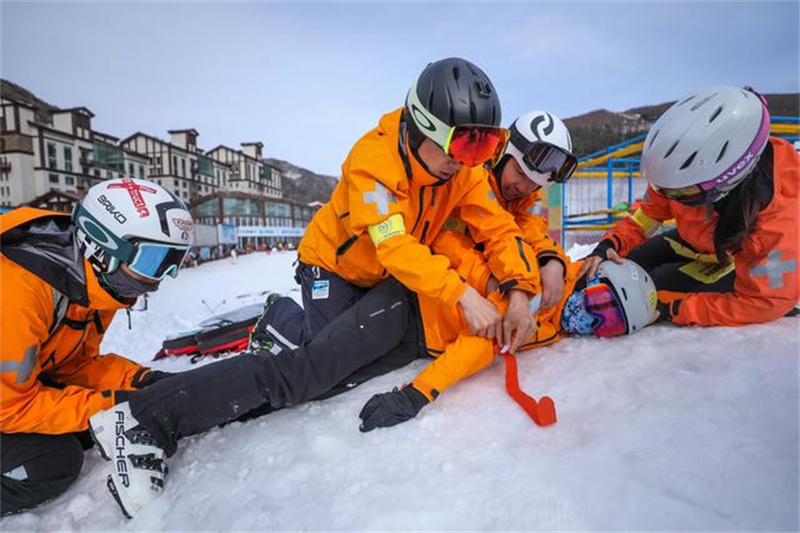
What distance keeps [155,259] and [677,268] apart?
9.97ft

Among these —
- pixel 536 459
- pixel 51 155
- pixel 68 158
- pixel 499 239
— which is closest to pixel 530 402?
pixel 536 459

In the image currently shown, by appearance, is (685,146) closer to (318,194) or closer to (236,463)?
(236,463)

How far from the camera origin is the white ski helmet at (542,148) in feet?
8.34

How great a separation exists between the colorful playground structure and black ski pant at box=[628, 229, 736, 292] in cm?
688

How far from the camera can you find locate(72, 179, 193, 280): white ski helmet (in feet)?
5.66

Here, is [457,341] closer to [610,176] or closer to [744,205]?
[744,205]

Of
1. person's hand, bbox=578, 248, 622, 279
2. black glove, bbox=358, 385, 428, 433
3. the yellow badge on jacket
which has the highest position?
the yellow badge on jacket

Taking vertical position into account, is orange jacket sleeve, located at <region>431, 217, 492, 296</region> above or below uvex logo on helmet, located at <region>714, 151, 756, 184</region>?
below

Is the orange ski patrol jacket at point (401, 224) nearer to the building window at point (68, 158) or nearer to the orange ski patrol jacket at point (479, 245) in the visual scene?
the orange ski patrol jacket at point (479, 245)

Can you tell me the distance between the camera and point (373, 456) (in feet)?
4.73

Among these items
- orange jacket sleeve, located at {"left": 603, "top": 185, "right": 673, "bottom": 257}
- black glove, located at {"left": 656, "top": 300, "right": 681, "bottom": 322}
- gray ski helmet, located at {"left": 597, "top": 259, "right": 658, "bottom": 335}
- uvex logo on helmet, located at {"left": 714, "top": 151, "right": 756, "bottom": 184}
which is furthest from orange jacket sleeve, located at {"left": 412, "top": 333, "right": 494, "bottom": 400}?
orange jacket sleeve, located at {"left": 603, "top": 185, "right": 673, "bottom": 257}

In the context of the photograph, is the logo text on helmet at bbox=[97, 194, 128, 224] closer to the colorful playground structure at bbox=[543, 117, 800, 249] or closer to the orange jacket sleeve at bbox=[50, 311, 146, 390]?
the orange jacket sleeve at bbox=[50, 311, 146, 390]

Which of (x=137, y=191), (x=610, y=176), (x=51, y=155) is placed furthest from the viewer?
(x=51, y=155)

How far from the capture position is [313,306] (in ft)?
8.13
